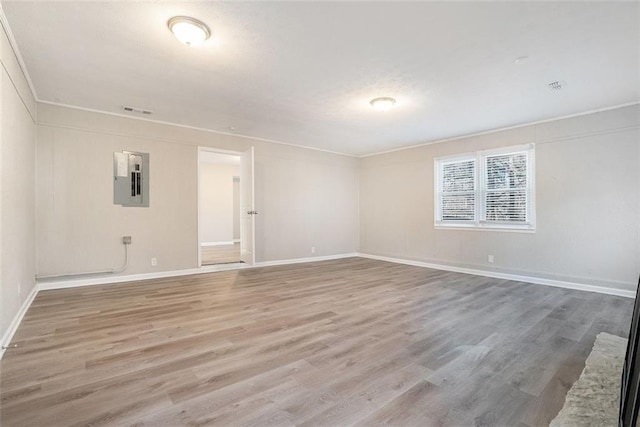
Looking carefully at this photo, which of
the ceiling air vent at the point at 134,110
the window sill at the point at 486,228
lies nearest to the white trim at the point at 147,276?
the ceiling air vent at the point at 134,110

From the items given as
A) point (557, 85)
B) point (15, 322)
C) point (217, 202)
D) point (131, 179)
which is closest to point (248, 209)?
point (131, 179)

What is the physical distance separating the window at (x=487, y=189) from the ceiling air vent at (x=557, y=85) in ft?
5.06

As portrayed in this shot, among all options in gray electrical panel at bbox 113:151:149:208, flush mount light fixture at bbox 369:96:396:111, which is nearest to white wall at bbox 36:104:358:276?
gray electrical panel at bbox 113:151:149:208

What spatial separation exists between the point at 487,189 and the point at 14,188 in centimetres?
673

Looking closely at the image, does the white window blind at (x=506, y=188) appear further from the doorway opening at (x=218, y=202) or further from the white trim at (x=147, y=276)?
the doorway opening at (x=218, y=202)

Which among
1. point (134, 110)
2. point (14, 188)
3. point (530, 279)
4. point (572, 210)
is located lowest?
point (530, 279)

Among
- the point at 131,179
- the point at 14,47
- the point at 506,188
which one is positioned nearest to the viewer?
the point at 14,47

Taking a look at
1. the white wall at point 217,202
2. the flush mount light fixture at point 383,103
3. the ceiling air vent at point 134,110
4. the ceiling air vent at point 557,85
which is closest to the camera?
the ceiling air vent at point 557,85

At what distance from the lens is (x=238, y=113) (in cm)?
462

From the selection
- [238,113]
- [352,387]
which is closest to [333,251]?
[238,113]

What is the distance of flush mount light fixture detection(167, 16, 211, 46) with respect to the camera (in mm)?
2352

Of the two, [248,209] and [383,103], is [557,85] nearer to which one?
[383,103]

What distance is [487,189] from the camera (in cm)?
550

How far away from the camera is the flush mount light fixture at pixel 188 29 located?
7.72ft
